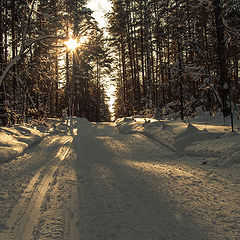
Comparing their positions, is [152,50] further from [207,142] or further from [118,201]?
[118,201]

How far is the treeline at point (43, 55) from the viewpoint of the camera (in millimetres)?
8664

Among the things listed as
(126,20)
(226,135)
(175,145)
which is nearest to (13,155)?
(175,145)

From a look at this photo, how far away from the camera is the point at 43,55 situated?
14.1m

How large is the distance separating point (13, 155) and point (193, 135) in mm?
4703

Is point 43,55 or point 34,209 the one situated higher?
point 43,55

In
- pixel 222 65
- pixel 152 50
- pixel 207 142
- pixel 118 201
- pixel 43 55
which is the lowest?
pixel 118 201

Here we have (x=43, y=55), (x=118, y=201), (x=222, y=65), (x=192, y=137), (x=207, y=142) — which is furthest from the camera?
(x=43, y=55)

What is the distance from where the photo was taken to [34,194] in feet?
9.64

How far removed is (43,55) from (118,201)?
44.6 ft

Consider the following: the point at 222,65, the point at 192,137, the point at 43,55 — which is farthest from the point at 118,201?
the point at 43,55

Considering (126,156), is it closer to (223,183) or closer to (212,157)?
(212,157)

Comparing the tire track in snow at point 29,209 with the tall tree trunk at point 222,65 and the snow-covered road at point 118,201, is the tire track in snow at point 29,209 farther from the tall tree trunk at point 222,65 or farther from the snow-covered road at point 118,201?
the tall tree trunk at point 222,65

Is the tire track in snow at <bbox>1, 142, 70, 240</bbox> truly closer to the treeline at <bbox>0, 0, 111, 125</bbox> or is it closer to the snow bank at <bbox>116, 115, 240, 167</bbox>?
the snow bank at <bbox>116, 115, 240, 167</bbox>

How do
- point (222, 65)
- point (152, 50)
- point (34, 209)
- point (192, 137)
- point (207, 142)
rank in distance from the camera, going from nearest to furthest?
point (34, 209)
point (207, 142)
point (192, 137)
point (222, 65)
point (152, 50)
